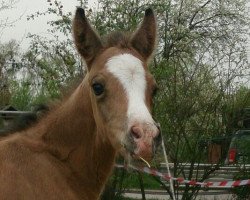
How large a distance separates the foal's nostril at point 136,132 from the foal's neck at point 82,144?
2.84 ft

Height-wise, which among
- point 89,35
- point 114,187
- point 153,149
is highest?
point 89,35

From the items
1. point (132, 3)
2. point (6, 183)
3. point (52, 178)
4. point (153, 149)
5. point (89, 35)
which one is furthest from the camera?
point (132, 3)

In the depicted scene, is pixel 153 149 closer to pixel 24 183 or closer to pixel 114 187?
pixel 24 183

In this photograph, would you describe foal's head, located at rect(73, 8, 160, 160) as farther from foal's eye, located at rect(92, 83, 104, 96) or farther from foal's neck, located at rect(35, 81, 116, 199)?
foal's neck, located at rect(35, 81, 116, 199)

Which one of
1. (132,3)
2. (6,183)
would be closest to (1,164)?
(6,183)

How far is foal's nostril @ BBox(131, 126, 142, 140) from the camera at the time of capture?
13.1 ft

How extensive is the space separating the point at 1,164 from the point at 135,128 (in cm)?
128

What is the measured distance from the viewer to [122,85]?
4477mm

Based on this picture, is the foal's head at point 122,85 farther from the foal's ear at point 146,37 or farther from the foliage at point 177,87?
the foliage at point 177,87

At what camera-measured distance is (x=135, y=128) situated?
4.05m

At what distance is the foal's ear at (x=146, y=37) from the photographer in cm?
523

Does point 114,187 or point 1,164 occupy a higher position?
point 1,164

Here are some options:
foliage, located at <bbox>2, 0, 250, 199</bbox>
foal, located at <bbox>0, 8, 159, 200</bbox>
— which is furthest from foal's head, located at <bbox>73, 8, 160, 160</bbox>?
foliage, located at <bbox>2, 0, 250, 199</bbox>

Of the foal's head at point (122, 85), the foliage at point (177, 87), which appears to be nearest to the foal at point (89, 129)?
the foal's head at point (122, 85)
